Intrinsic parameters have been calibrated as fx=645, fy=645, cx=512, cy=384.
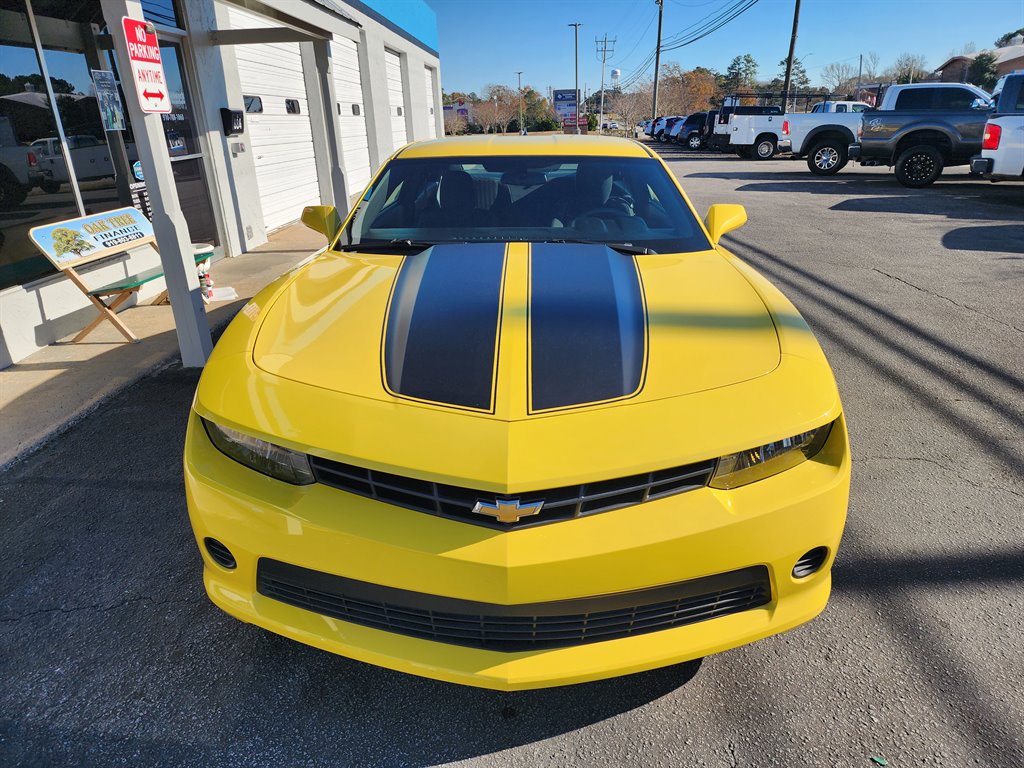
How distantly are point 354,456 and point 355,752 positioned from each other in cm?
88

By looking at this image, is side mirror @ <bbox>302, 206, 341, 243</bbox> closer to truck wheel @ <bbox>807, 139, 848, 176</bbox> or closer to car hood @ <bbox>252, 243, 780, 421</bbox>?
car hood @ <bbox>252, 243, 780, 421</bbox>

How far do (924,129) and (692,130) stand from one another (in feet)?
59.4

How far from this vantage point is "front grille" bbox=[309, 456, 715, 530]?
1.67 meters

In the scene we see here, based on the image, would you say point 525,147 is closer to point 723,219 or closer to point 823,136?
point 723,219

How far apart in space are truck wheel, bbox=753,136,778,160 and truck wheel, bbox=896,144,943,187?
9.58 m

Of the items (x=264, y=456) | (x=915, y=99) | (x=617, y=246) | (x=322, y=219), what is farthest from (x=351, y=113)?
(x=264, y=456)

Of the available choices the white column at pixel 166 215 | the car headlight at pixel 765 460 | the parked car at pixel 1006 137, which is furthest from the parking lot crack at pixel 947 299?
the white column at pixel 166 215

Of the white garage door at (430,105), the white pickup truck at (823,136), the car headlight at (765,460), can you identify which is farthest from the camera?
the white garage door at (430,105)

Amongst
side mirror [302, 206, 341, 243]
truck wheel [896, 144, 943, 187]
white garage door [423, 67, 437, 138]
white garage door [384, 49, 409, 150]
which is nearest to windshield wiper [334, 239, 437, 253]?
side mirror [302, 206, 341, 243]

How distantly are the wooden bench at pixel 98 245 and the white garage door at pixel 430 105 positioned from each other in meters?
20.3

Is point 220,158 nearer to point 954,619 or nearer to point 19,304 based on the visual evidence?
point 19,304

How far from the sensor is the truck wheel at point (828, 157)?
1688cm

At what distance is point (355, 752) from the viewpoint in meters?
1.85

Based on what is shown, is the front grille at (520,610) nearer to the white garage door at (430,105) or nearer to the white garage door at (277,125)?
the white garage door at (277,125)
